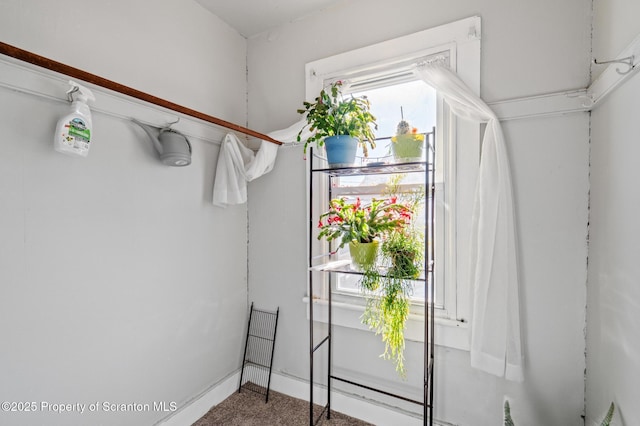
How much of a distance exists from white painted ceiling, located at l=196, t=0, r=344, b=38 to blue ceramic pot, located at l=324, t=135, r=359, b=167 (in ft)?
3.24

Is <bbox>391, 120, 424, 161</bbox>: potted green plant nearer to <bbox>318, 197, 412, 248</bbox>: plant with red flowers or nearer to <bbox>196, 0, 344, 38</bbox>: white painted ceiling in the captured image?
<bbox>318, 197, 412, 248</bbox>: plant with red flowers

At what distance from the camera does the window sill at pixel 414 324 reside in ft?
5.09

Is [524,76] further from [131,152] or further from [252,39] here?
[131,152]

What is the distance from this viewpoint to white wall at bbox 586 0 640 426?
38.3 inches

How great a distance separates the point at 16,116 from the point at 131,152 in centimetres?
42

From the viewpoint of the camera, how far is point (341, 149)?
1.52 m

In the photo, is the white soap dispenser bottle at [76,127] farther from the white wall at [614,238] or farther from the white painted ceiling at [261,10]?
the white wall at [614,238]

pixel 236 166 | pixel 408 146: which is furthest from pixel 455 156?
pixel 236 166

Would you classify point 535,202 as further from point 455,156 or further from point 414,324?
point 414,324

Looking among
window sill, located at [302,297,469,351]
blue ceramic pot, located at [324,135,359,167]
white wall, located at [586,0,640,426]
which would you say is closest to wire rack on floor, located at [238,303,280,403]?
window sill, located at [302,297,469,351]

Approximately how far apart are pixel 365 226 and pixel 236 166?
0.94m

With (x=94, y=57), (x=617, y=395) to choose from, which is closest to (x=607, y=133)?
(x=617, y=395)

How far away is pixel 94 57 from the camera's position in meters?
1.38

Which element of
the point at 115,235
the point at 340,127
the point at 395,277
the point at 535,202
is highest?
the point at 340,127
